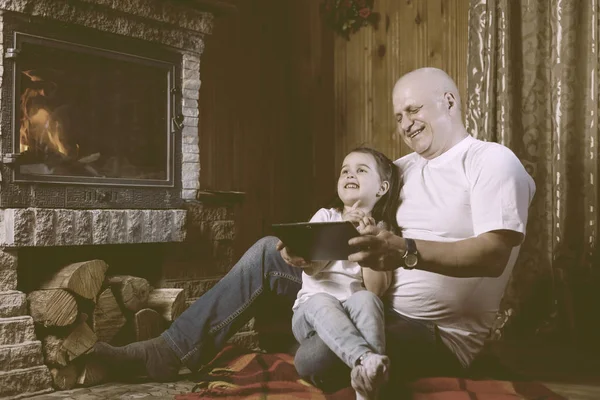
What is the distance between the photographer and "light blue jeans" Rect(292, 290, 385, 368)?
1.69 meters

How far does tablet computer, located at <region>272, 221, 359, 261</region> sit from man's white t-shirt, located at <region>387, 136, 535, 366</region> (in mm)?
312

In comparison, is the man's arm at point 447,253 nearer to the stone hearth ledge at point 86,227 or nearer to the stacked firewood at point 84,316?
the stacked firewood at point 84,316

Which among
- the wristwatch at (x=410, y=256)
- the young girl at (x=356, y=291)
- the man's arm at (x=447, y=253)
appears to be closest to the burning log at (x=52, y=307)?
the young girl at (x=356, y=291)

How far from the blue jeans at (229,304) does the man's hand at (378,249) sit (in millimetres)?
579

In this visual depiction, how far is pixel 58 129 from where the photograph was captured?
2.50m

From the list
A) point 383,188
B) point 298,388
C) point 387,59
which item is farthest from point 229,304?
point 387,59

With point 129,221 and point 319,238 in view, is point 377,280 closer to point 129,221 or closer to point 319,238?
point 319,238

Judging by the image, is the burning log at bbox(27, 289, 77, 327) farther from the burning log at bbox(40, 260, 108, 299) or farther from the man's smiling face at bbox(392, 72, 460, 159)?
the man's smiling face at bbox(392, 72, 460, 159)

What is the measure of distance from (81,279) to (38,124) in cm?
59

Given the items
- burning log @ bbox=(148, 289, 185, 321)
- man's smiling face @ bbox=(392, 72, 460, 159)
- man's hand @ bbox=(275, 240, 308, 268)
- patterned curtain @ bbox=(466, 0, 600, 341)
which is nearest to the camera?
man's hand @ bbox=(275, 240, 308, 268)

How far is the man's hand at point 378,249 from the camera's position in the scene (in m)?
1.60

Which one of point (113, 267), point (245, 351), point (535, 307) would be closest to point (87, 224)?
point (113, 267)

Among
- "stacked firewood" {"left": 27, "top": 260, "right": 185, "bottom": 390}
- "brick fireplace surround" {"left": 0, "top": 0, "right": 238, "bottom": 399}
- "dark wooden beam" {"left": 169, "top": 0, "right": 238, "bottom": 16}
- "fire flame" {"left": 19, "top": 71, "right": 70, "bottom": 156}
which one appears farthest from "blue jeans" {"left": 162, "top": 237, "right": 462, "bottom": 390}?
"dark wooden beam" {"left": 169, "top": 0, "right": 238, "bottom": 16}

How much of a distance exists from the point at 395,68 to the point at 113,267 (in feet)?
6.61
